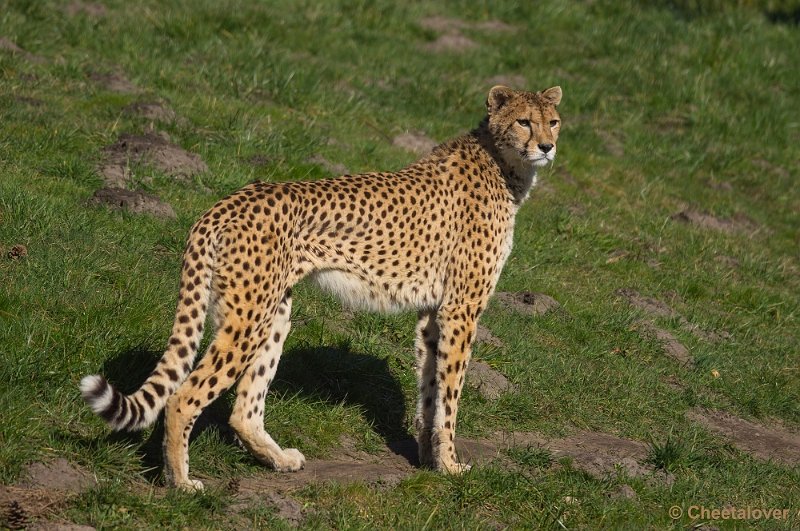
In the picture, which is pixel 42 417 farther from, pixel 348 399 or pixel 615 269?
pixel 615 269

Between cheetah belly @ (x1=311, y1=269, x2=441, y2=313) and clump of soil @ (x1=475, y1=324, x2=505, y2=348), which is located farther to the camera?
clump of soil @ (x1=475, y1=324, x2=505, y2=348)

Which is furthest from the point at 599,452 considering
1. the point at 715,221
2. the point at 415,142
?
the point at 715,221

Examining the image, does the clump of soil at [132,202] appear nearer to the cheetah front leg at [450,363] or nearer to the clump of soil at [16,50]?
the cheetah front leg at [450,363]

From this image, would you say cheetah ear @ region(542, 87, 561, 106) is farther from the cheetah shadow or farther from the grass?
the cheetah shadow

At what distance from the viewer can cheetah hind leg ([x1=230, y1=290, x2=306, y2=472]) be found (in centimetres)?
509

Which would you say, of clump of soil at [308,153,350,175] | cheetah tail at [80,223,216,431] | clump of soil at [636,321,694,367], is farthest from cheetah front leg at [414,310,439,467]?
clump of soil at [308,153,350,175]

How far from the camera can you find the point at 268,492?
4.79 meters

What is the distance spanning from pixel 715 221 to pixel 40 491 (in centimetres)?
709

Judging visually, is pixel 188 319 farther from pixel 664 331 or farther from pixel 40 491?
pixel 664 331

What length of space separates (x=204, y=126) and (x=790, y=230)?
527 centimetres

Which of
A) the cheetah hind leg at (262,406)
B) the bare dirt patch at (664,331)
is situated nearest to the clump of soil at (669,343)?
the bare dirt patch at (664,331)

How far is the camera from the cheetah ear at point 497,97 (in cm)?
585

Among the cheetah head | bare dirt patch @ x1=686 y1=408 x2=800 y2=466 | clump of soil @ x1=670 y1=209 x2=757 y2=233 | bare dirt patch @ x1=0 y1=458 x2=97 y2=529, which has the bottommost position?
bare dirt patch @ x1=686 y1=408 x2=800 y2=466

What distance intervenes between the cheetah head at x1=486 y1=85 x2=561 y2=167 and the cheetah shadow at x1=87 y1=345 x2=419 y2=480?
1.37 m
